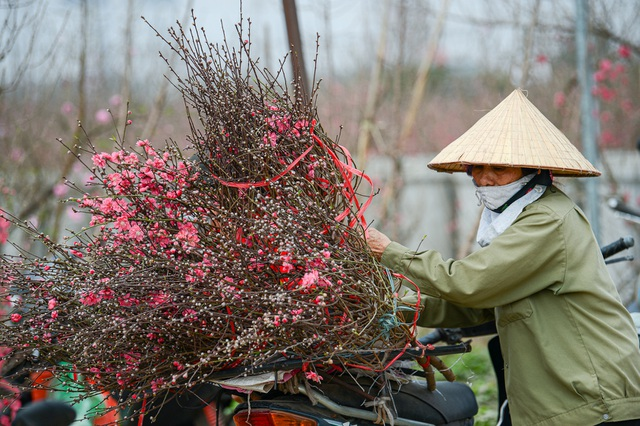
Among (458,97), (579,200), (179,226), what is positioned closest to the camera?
(179,226)

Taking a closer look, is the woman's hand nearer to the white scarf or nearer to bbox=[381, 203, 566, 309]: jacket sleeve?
bbox=[381, 203, 566, 309]: jacket sleeve

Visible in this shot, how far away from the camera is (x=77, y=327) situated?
2.63 metres

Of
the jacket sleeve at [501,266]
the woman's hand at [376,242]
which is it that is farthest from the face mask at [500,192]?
the woman's hand at [376,242]

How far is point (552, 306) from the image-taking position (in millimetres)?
2758

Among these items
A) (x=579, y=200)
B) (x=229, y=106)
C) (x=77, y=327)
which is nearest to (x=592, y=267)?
(x=229, y=106)

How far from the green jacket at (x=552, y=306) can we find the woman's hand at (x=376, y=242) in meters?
0.03

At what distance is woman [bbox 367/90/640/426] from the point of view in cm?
265

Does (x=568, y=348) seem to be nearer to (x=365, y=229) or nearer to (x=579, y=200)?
(x=365, y=229)

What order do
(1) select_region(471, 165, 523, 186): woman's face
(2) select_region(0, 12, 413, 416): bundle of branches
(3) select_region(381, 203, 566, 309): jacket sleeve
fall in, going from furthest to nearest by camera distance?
(1) select_region(471, 165, 523, 186): woman's face, (3) select_region(381, 203, 566, 309): jacket sleeve, (2) select_region(0, 12, 413, 416): bundle of branches

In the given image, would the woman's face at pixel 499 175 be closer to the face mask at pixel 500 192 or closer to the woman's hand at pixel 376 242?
the face mask at pixel 500 192

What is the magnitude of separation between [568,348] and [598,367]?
0.40 feet

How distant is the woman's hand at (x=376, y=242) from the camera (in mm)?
2764

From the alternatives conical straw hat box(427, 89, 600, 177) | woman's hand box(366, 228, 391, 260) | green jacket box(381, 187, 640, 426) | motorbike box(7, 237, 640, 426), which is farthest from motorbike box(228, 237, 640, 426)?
conical straw hat box(427, 89, 600, 177)

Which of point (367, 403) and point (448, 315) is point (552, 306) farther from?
point (367, 403)
